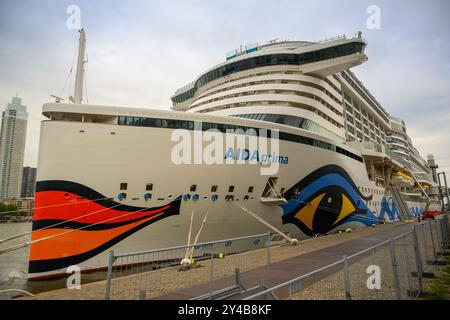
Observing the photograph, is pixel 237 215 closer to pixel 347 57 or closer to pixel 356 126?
pixel 347 57

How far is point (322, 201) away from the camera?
55.0 feet

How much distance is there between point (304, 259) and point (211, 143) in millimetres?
5704

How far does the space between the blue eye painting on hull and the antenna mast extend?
1043 centimetres

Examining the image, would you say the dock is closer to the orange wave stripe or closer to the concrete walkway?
the concrete walkway

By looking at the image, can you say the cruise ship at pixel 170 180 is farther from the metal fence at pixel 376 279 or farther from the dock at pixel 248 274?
the metal fence at pixel 376 279

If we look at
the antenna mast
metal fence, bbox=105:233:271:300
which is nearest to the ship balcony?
metal fence, bbox=105:233:271:300

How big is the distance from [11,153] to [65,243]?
→ 114m

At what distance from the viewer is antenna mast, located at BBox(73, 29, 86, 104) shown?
12219mm

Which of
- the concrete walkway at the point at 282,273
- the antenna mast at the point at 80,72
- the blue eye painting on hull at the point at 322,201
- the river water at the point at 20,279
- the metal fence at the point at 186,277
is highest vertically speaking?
the antenna mast at the point at 80,72

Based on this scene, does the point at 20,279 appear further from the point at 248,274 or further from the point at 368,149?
the point at 368,149

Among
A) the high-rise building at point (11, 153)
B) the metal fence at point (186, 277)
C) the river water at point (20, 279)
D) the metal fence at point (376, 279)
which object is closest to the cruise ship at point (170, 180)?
the river water at point (20, 279)

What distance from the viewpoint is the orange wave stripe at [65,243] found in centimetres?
958

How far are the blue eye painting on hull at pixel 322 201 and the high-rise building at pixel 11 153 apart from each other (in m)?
105
